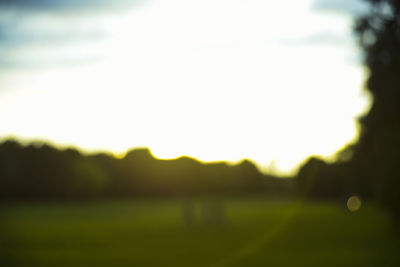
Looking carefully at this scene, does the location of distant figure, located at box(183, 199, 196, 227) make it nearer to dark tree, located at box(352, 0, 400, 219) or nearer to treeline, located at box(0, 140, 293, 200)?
treeline, located at box(0, 140, 293, 200)

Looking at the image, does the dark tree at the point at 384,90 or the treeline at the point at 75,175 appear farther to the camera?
the treeline at the point at 75,175

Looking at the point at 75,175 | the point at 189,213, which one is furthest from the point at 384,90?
the point at 75,175

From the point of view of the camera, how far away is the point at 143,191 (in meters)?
88.8

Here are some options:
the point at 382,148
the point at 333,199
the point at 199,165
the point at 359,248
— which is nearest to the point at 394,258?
the point at 359,248

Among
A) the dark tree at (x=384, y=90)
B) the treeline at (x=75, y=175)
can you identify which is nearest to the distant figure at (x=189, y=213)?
the treeline at (x=75, y=175)

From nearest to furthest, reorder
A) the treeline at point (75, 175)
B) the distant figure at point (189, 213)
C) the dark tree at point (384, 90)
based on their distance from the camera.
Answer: the dark tree at point (384, 90), the distant figure at point (189, 213), the treeline at point (75, 175)

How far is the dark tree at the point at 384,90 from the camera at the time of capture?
2403 centimetres

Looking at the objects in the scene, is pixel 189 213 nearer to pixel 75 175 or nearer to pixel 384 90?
pixel 384 90

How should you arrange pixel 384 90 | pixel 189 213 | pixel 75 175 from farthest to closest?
pixel 75 175
pixel 189 213
pixel 384 90

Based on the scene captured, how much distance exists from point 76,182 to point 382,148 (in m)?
59.5

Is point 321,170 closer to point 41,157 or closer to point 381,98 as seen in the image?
point 41,157

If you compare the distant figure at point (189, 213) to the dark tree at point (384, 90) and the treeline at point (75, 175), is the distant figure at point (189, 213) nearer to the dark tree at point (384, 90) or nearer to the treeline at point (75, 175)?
the treeline at point (75, 175)

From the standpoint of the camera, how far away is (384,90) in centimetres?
2480

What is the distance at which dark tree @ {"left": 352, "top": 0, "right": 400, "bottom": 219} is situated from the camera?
2403cm
